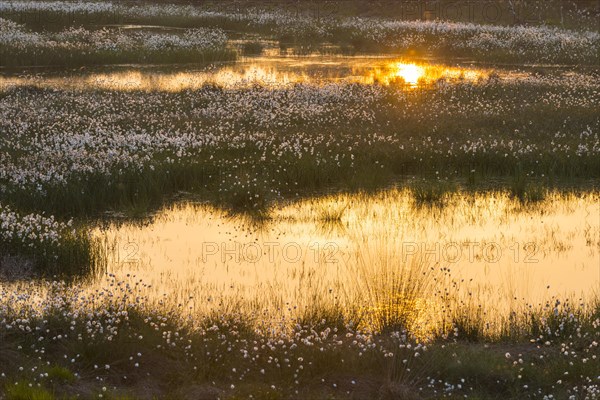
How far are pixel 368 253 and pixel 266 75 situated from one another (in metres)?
18.8

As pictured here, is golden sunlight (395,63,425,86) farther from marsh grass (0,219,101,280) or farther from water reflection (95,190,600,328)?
marsh grass (0,219,101,280)

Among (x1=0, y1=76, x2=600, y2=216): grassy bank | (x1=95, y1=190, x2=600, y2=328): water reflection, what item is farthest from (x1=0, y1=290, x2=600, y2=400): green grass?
(x1=0, y1=76, x2=600, y2=216): grassy bank

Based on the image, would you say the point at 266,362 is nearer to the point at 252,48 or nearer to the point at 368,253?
the point at 368,253

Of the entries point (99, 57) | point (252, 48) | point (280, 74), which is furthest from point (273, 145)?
point (252, 48)

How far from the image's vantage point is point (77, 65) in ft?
110

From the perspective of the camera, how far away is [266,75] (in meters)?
30.3

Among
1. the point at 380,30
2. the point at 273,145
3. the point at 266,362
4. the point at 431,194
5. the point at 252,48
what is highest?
the point at 380,30

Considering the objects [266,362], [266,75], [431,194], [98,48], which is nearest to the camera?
[266,362]

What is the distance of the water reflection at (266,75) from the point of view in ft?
92.1

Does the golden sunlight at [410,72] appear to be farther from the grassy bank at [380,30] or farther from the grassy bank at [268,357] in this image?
the grassy bank at [268,357]

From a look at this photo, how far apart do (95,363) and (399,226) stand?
21.1 feet

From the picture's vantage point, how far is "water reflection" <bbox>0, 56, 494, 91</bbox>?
2806 centimetres

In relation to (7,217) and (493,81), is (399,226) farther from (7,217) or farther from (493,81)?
(493,81)

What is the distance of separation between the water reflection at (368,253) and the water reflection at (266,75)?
42.6ft
